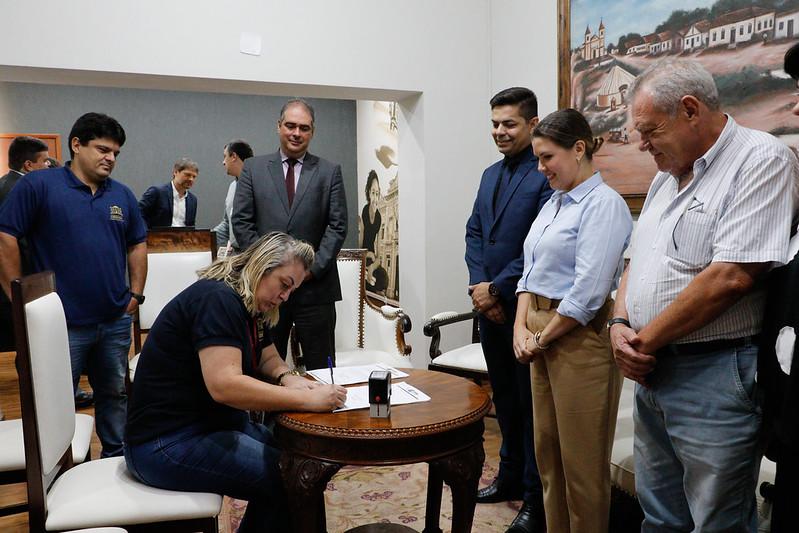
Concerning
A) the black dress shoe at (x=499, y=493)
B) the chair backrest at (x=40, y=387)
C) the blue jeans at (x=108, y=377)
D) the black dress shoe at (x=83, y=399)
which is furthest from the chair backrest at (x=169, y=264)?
the black dress shoe at (x=499, y=493)

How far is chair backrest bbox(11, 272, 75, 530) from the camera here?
5.69 feet

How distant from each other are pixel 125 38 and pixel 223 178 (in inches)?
170

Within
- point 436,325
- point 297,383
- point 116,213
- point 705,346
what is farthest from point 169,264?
point 705,346

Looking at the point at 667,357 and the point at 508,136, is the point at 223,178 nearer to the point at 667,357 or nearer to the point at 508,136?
the point at 508,136

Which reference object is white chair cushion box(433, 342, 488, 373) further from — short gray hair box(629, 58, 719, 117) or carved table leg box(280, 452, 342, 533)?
short gray hair box(629, 58, 719, 117)

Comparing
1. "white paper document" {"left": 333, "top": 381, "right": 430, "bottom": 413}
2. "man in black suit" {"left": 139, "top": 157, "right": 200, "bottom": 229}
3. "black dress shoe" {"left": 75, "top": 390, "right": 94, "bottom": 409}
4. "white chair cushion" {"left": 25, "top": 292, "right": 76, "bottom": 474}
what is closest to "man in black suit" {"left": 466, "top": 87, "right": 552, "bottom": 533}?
"white paper document" {"left": 333, "top": 381, "right": 430, "bottom": 413}

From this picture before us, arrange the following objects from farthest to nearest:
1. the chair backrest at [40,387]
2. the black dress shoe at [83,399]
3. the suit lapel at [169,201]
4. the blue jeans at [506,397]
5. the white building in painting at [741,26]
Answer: the suit lapel at [169,201]
the black dress shoe at [83,399]
the blue jeans at [506,397]
the white building in painting at [741,26]
the chair backrest at [40,387]

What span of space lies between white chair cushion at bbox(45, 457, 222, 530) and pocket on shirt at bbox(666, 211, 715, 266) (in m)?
1.48

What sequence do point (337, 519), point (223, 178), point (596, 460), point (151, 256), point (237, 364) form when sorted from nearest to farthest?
point (237, 364), point (596, 460), point (337, 519), point (151, 256), point (223, 178)

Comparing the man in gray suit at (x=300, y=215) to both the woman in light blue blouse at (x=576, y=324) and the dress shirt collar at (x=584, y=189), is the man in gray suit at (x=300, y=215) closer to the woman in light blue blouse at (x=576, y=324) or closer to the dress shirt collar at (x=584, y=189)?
the woman in light blue blouse at (x=576, y=324)

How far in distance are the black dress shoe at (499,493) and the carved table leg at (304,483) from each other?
119 cm

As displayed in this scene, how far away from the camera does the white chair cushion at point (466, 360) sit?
3510 millimetres

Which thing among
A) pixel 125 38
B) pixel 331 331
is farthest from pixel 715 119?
pixel 125 38

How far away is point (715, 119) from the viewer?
1591 millimetres
